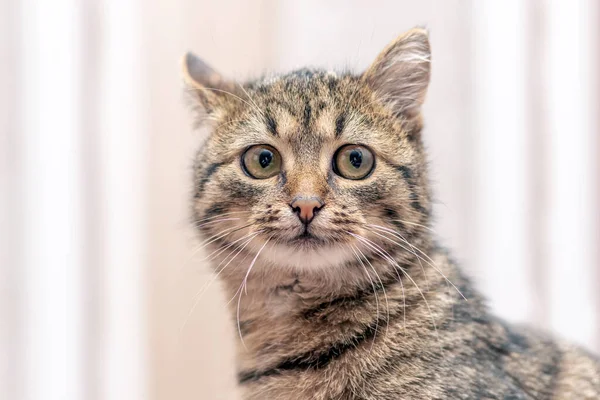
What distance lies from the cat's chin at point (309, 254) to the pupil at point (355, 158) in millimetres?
177

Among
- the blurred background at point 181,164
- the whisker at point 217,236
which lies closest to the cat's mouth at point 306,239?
the whisker at point 217,236

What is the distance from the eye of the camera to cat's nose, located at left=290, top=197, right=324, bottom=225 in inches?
47.8

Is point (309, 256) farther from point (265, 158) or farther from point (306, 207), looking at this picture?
point (265, 158)

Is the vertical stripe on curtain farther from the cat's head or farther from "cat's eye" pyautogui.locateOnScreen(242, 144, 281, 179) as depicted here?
"cat's eye" pyautogui.locateOnScreen(242, 144, 281, 179)

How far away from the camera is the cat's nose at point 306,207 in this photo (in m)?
1.21

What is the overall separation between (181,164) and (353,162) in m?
0.69

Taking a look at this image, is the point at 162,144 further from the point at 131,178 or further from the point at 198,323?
the point at 198,323

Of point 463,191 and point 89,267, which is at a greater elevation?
point 463,191

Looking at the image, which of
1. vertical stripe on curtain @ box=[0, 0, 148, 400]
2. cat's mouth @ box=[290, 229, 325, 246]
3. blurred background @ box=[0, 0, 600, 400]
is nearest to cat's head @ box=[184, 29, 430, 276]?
cat's mouth @ box=[290, 229, 325, 246]

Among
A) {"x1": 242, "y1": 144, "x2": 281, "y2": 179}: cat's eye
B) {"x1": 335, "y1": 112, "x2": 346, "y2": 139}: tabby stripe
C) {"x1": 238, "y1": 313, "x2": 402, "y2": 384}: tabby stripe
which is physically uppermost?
{"x1": 335, "y1": 112, "x2": 346, "y2": 139}: tabby stripe

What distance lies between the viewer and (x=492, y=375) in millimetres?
1239

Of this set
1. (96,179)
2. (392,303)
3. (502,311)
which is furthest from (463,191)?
(96,179)

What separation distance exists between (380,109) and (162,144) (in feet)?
2.33

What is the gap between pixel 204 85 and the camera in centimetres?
152
